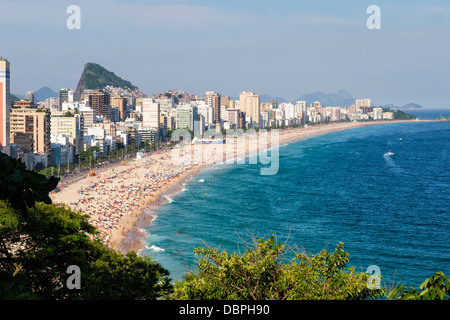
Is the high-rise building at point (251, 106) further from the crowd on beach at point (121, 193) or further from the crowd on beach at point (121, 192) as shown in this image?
the crowd on beach at point (121, 192)

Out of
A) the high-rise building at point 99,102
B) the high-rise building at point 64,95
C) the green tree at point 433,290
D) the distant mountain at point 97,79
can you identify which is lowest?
the green tree at point 433,290

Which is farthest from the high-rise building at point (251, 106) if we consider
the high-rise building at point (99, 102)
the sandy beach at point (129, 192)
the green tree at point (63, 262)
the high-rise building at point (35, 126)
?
the green tree at point (63, 262)

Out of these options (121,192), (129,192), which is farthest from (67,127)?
(129,192)

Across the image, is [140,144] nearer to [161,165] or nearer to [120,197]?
[161,165]

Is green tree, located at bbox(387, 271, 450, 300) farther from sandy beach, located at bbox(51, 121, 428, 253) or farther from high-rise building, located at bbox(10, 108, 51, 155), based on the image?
high-rise building, located at bbox(10, 108, 51, 155)

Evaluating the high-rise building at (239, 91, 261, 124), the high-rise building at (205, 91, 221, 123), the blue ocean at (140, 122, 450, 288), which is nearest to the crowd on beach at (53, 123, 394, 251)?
the blue ocean at (140, 122, 450, 288)

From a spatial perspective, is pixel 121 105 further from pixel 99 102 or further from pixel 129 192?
pixel 129 192
